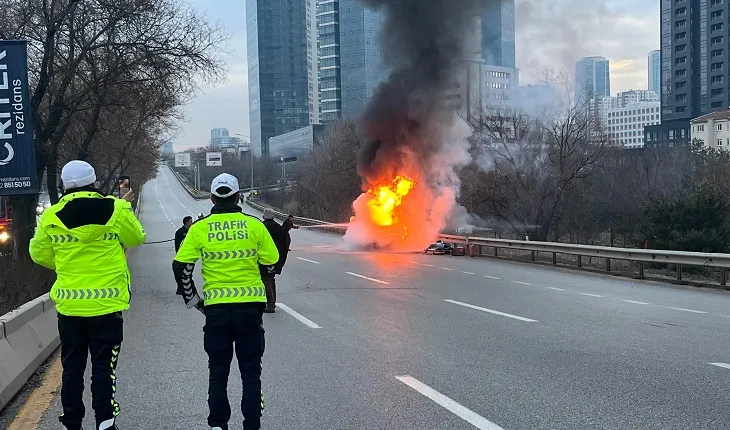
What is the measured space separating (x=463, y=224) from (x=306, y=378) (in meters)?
27.3

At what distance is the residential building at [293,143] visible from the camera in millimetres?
94875

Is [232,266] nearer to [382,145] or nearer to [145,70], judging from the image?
[145,70]


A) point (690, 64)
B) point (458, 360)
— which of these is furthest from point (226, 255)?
point (690, 64)

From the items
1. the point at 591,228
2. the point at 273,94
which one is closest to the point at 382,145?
the point at 591,228

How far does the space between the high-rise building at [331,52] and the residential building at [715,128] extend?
66618 mm

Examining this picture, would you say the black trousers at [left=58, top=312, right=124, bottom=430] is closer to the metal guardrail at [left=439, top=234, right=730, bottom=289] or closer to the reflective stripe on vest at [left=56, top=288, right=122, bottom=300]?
the reflective stripe on vest at [left=56, top=288, right=122, bottom=300]

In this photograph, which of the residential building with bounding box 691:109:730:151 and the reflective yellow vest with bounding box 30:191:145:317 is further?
the residential building with bounding box 691:109:730:151

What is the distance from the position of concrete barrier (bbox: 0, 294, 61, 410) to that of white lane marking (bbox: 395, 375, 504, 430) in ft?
11.5

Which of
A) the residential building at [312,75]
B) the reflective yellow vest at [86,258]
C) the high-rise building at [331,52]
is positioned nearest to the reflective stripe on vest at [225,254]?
the reflective yellow vest at [86,258]

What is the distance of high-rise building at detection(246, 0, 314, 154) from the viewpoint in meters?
132

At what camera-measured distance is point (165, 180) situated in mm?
128625

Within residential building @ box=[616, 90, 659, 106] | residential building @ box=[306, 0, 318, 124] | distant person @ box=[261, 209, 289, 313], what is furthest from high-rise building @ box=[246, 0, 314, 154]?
distant person @ box=[261, 209, 289, 313]

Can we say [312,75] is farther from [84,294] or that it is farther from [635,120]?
[84,294]

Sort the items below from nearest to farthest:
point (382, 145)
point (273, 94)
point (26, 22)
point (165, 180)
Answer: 1. point (26, 22)
2. point (382, 145)
3. point (165, 180)
4. point (273, 94)
